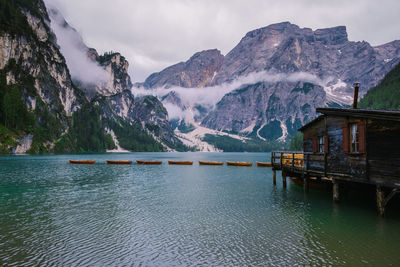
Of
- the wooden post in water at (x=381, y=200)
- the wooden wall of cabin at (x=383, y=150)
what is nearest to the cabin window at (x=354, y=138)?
the wooden wall of cabin at (x=383, y=150)

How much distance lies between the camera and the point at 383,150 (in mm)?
21172

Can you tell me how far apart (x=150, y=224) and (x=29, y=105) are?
633 feet

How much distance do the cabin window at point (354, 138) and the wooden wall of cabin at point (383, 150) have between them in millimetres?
1584

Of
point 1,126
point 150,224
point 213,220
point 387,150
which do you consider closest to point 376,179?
point 387,150

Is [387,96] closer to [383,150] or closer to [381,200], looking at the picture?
[381,200]

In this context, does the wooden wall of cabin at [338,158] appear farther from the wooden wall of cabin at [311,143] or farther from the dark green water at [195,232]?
the dark green water at [195,232]

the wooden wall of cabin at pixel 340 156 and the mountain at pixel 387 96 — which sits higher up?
the mountain at pixel 387 96

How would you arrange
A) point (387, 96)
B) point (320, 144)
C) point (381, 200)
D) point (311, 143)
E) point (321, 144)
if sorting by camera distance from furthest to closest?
point (387, 96) < point (311, 143) < point (320, 144) < point (321, 144) < point (381, 200)

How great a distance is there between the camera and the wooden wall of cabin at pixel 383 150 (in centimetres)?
2020

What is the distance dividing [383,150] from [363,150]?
63.3 inches

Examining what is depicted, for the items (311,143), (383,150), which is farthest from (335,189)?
(311,143)

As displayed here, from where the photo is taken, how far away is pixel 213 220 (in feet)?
76.1

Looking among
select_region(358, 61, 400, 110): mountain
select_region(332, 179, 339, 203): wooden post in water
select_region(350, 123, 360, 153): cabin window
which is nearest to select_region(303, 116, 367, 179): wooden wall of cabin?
select_region(350, 123, 360, 153): cabin window

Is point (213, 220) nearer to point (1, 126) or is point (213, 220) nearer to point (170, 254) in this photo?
point (170, 254)
